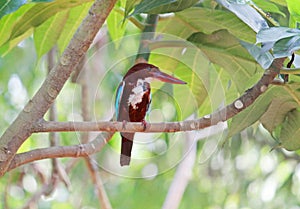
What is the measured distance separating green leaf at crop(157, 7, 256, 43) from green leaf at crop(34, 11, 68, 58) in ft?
0.56

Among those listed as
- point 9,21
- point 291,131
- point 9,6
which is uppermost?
point 9,6

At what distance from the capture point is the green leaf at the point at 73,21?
1.15 meters

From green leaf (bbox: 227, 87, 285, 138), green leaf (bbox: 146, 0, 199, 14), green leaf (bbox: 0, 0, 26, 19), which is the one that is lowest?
green leaf (bbox: 227, 87, 285, 138)

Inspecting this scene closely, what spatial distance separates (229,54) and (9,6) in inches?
12.7

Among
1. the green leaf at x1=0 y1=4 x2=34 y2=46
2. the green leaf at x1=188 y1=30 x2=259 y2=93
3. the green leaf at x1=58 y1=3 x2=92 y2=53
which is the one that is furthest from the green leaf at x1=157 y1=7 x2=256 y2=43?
the green leaf at x1=0 y1=4 x2=34 y2=46

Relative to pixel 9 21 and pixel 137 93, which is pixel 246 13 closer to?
pixel 137 93

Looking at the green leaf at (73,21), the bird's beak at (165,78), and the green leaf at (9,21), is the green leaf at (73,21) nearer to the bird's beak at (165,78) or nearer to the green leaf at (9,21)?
the green leaf at (9,21)

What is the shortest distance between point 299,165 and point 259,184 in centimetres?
28

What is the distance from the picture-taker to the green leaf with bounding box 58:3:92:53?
3.77 feet

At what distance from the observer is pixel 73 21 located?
3.85 ft

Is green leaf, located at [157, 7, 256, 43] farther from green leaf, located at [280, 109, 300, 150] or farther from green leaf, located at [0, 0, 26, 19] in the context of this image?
green leaf, located at [0, 0, 26, 19]

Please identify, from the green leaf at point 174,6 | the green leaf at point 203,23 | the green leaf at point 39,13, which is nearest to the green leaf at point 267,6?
the green leaf at point 203,23

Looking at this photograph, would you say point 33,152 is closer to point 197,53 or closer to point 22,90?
point 197,53

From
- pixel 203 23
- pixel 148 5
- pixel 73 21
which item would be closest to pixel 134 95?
pixel 148 5
